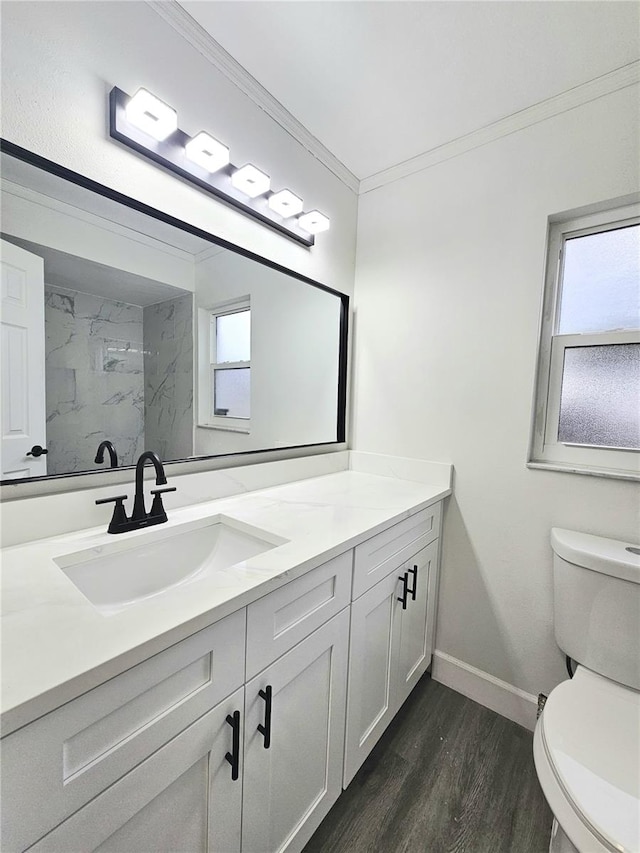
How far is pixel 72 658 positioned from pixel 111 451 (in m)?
0.66

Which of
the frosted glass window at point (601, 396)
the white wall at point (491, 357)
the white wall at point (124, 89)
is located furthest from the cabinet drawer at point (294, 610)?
the white wall at point (124, 89)

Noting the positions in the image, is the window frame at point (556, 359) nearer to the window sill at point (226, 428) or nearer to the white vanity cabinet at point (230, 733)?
the white vanity cabinet at point (230, 733)

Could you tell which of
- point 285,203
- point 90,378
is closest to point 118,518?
point 90,378

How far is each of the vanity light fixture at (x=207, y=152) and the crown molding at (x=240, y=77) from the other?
0.28 m

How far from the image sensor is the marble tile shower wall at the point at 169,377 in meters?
1.15

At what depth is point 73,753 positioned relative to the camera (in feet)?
1.67

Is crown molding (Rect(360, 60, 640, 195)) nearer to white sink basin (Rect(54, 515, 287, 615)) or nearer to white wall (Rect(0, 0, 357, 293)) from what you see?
white wall (Rect(0, 0, 357, 293))

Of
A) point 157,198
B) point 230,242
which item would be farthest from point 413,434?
point 157,198

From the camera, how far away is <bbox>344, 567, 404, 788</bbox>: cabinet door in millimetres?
1097

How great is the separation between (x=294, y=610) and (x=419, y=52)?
1.73 m

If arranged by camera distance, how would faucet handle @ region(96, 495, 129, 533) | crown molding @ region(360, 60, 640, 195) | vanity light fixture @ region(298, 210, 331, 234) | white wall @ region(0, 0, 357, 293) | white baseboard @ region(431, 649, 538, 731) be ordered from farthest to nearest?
vanity light fixture @ region(298, 210, 331, 234), white baseboard @ region(431, 649, 538, 731), crown molding @ region(360, 60, 640, 195), faucet handle @ region(96, 495, 129, 533), white wall @ region(0, 0, 357, 293)

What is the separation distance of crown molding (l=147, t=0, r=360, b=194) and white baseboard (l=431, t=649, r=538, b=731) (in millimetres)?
2309

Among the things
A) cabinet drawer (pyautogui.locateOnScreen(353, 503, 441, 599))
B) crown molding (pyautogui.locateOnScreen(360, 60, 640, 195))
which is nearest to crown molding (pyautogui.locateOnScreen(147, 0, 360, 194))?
crown molding (pyautogui.locateOnScreen(360, 60, 640, 195))

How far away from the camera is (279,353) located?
5.42 feet
